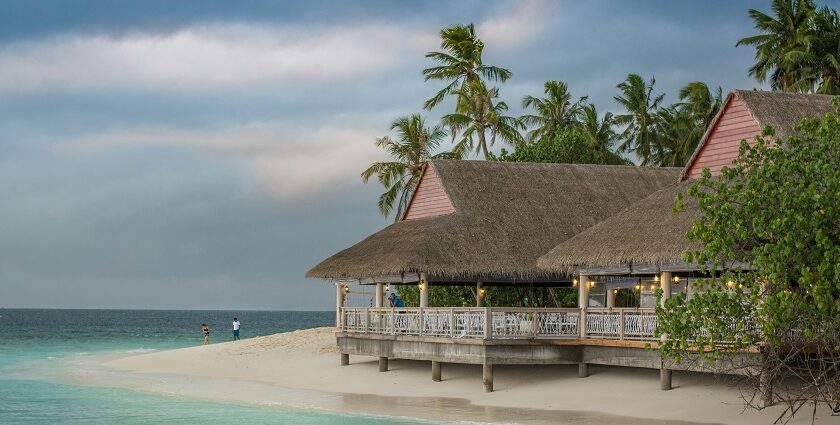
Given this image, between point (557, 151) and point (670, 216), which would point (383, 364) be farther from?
point (557, 151)

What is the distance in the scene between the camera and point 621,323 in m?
23.3

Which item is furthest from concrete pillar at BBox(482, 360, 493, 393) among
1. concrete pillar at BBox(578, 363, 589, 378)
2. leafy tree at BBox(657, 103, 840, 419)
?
leafy tree at BBox(657, 103, 840, 419)

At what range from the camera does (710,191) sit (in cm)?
2402

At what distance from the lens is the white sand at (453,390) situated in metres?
20.9

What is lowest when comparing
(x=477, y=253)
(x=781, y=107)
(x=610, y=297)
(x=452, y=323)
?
(x=452, y=323)

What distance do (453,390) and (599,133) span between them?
2752 centimetres

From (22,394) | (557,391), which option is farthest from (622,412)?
(22,394)

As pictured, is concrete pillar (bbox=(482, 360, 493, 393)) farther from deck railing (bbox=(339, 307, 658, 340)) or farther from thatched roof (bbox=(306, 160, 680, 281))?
thatched roof (bbox=(306, 160, 680, 281))

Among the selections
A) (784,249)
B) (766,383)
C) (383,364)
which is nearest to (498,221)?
(383,364)

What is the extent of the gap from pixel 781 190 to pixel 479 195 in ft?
46.3

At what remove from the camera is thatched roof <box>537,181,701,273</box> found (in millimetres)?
22047

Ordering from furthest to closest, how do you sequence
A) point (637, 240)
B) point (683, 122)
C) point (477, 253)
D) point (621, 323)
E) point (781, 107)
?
point (683, 122)
point (477, 253)
point (781, 107)
point (621, 323)
point (637, 240)

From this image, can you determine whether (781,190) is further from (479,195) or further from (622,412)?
(479,195)

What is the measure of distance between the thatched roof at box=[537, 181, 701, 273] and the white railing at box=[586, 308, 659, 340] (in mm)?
984
